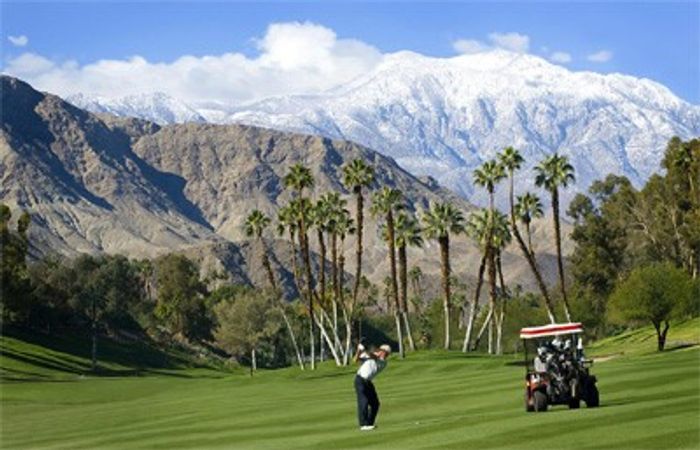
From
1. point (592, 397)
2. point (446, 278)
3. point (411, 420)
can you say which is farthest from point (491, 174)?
point (592, 397)

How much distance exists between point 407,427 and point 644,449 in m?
9.88

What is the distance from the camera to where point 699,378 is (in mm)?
39812

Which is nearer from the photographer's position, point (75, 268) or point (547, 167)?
point (547, 167)

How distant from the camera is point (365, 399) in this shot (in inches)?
1200

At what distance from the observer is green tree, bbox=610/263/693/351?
96500mm

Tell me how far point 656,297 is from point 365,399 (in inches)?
2807

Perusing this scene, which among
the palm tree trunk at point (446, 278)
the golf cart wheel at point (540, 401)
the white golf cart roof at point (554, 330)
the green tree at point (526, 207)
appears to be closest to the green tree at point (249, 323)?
the green tree at point (526, 207)

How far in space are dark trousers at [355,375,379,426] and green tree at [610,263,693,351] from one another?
6817cm

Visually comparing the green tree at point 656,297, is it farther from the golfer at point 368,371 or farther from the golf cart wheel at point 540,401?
the golfer at point 368,371

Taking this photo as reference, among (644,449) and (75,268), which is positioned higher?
(75,268)

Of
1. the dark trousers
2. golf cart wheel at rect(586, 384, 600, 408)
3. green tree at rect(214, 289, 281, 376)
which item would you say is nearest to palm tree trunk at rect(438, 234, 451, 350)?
green tree at rect(214, 289, 281, 376)

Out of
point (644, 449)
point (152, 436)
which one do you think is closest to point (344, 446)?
point (644, 449)

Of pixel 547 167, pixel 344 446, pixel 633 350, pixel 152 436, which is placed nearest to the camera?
A: pixel 344 446

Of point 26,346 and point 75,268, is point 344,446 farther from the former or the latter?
point 75,268
